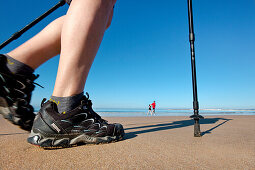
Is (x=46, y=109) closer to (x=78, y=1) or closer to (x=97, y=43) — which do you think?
(x=97, y=43)

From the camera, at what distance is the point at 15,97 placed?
0.91 m

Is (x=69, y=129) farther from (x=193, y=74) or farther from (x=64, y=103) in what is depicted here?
(x=193, y=74)

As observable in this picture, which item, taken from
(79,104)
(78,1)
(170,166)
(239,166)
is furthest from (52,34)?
(239,166)

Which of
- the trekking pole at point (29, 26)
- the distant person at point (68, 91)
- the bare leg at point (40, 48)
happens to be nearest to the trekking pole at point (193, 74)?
the distant person at point (68, 91)

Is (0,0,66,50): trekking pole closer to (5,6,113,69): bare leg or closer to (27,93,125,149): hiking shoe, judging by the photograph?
(5,6,113,69): bare leg

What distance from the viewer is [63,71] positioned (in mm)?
876

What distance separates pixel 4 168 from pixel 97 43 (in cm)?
73

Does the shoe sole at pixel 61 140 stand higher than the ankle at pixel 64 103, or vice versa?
the ankle at pixel 64 103

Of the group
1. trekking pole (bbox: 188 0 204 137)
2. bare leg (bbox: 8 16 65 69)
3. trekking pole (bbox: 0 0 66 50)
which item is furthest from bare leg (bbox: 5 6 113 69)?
trekking pole (bbox: 188 0 204 137)

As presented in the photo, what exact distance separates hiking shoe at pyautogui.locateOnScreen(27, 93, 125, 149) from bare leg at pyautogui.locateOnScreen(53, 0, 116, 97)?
0.11 metres

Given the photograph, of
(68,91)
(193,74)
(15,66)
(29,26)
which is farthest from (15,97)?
(193,74)

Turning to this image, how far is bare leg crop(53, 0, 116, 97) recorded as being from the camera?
2.89 feet

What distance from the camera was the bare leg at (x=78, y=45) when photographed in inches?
34.7

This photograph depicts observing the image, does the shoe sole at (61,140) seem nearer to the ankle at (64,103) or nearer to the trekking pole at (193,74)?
the ankle at (64,103)
